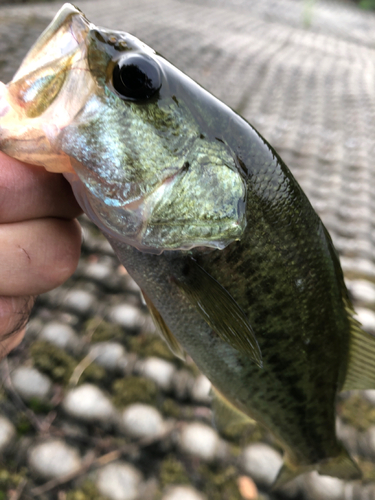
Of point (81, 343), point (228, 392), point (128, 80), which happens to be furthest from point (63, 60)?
point (81, 343)

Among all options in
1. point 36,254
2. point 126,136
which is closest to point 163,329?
point 36,254

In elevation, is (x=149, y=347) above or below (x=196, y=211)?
below

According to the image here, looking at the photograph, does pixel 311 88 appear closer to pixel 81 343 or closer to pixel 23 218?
pixel 81 343

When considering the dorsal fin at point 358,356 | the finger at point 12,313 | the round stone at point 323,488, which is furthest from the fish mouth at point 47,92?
the round stone at point 323,488

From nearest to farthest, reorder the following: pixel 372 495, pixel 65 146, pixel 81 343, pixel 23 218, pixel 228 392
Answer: pixel 65 146 < pixel 23 218 < pixel 228 392 < pixel 372 495 < pixel 81 343

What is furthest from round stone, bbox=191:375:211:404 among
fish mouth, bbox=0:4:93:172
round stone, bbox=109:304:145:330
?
fish mouth, bbox=0:4:93:172

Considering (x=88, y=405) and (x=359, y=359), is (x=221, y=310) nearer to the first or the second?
(x=359, y=359)

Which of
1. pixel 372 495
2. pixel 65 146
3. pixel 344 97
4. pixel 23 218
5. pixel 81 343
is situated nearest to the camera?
pixel 65 146
